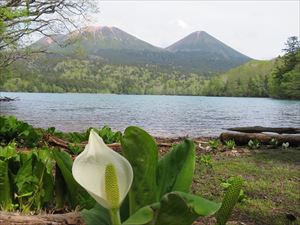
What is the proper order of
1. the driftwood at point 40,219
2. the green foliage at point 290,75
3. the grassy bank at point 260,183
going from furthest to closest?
1. the green foliage at point 290,75
2. the grassy bank at point 260,183
3. the driftwood at point 40,219

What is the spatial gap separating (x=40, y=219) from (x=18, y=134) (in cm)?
647

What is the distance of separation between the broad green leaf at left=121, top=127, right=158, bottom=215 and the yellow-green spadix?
0.77 feet

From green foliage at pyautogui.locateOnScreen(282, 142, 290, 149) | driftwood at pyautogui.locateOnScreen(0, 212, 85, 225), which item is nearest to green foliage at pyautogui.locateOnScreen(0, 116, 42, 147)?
driftwood at pyautogui.locateOnScreen(0, 212, 85, 225)

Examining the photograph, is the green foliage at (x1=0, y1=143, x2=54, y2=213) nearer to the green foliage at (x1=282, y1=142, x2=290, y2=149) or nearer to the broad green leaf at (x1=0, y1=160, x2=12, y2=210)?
the broad green leaf at (x1=0, y1=160, x2=12, y2=210)

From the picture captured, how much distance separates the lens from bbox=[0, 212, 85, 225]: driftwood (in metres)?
3.14

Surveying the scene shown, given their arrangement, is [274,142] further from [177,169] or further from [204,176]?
[177,169]

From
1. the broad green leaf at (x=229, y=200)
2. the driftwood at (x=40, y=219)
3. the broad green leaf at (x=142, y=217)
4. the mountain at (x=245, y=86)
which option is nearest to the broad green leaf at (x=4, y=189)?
the driftwood at (x=40, y=219)

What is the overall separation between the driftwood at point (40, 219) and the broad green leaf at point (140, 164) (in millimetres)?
1923

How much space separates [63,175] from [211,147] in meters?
8.46

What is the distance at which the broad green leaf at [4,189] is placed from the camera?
3773 mm

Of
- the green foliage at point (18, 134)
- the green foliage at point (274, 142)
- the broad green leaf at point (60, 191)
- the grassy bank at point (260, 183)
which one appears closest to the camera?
the broad green leaf at point (60, 191)

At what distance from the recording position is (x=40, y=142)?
969 cm

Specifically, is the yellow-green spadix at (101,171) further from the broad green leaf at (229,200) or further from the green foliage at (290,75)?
the green foliage at (290,75)

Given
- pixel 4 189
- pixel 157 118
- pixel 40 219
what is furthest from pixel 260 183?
pixel 157 118
